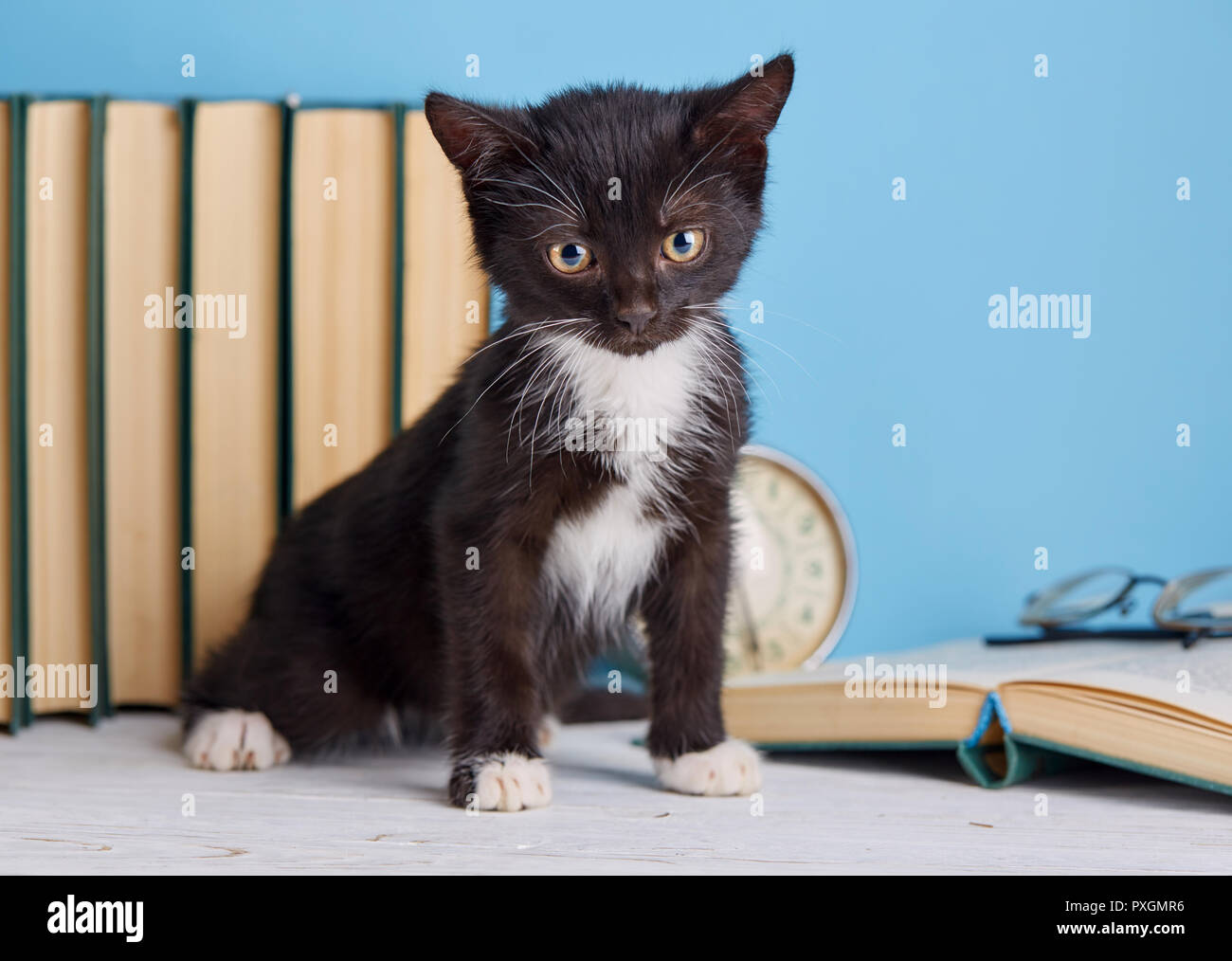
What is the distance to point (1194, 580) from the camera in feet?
5.29

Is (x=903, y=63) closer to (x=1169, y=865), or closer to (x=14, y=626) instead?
(x=1169, y=865)

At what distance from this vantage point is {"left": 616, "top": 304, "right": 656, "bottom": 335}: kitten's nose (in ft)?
3.84

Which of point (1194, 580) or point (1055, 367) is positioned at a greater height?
point (1055, 367)

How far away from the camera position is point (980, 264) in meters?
2.31

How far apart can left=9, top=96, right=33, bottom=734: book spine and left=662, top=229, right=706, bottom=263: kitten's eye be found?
3.82 ft


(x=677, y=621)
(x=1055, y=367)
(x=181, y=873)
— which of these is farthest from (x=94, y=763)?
(x=1055, y=367)

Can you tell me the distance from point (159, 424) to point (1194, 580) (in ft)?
5.40

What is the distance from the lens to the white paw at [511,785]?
4.09 feet

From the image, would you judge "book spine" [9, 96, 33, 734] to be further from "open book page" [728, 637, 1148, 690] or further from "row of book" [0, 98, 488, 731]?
"open book page" [728, 637, 1148, 690]

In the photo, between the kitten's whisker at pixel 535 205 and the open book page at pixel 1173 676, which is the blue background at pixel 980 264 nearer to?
the open book page at pixel 1173 676

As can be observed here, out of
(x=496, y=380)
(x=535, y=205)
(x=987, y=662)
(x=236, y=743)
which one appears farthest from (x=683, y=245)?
(x=236, y=743)

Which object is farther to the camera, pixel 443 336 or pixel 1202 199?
pixel 1202 199

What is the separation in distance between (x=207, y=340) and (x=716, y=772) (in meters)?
1.18
